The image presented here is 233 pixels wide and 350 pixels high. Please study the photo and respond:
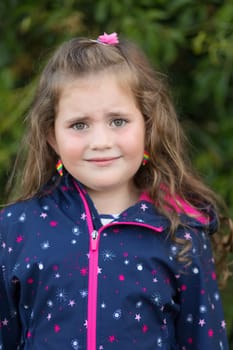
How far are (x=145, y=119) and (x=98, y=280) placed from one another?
1.80 feet

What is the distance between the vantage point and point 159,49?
314 cm

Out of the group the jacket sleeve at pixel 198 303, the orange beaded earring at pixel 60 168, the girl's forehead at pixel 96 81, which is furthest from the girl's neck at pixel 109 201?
the girl's forehead at pixel 96 81

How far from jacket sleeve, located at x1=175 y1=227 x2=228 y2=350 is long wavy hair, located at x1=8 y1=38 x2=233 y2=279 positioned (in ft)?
0.18

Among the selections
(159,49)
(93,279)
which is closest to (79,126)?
(93,279)

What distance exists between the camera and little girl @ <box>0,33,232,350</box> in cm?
238

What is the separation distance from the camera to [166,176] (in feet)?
8.74

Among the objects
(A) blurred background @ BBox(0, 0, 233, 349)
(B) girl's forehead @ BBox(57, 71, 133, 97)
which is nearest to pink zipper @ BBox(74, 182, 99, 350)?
(B) girl's forehead @ BBox(57, 71, 133, 97)

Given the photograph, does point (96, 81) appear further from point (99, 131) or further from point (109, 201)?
point (109, 201)

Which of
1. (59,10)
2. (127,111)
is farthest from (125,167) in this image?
(59,10)

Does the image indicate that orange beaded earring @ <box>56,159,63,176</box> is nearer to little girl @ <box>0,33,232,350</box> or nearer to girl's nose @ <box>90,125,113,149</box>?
little girl @ <box>0,33,232,350</box>

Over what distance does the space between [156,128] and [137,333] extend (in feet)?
2.19

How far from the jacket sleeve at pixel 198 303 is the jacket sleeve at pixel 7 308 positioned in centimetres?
52

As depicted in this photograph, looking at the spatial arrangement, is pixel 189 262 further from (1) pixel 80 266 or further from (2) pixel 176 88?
(2) pixel 176 88

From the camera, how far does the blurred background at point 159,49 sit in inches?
121
